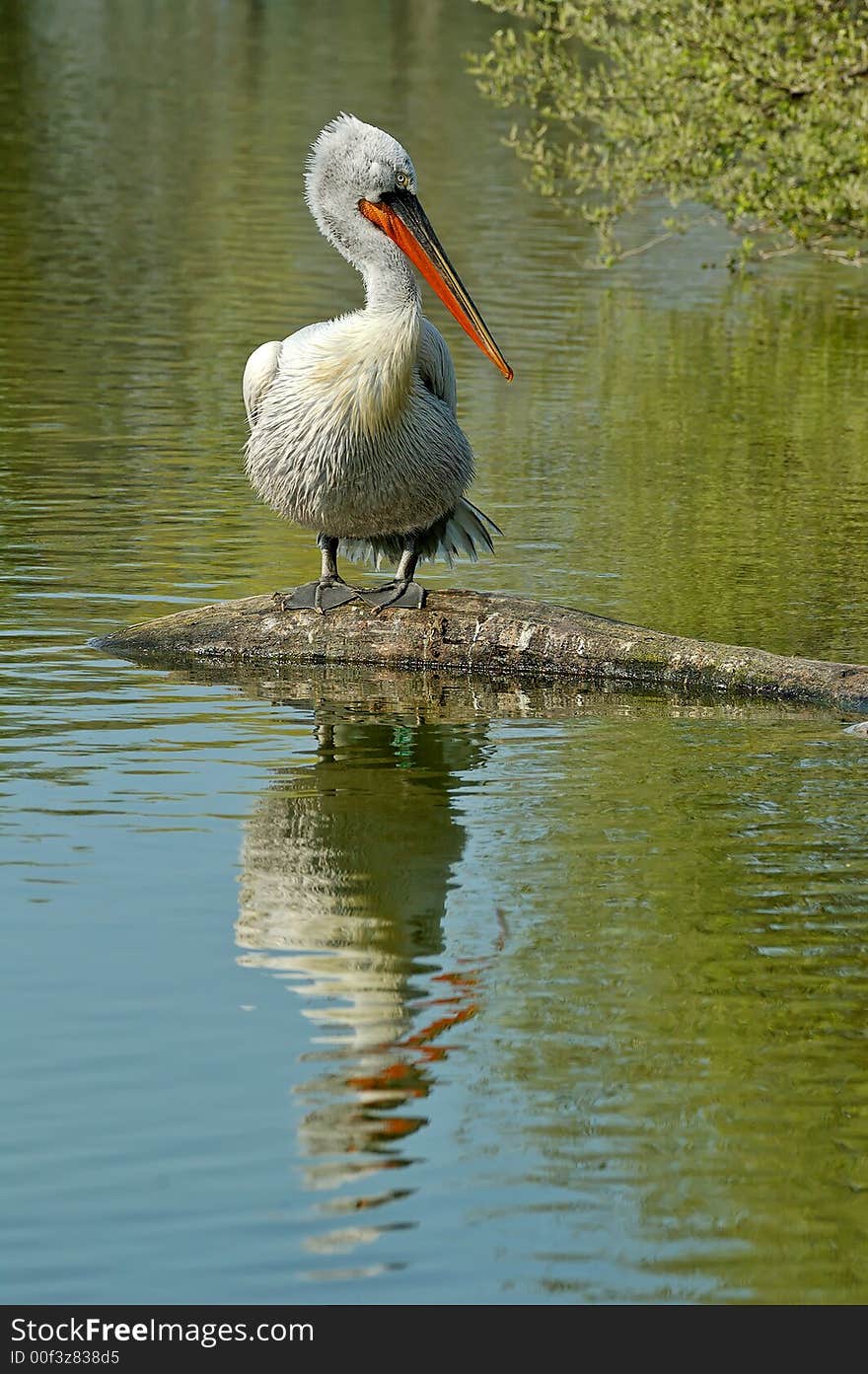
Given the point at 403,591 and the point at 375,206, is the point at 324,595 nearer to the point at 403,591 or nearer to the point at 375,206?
the point at 403,591

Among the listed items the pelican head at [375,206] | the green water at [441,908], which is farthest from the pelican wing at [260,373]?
the green water at [441,908]

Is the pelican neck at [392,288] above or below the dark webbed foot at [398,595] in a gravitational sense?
above

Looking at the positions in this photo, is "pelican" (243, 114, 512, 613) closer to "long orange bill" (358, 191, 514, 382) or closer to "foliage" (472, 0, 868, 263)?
"long orange bill" (358, 191, 514, 382)

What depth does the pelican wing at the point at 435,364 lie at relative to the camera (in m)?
10.2

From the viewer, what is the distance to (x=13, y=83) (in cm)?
5303

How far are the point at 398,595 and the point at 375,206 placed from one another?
5.68 feet

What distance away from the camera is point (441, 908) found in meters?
7.58

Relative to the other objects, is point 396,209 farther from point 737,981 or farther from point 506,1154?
point 506,1154

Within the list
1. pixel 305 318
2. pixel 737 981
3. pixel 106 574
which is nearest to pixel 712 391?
pixel 305 318

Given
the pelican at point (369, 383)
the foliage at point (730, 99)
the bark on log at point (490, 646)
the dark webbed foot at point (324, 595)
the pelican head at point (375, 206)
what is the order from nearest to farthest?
the pelican at point (369, 383) < the pelican head at point (375, 206) < the bark on log at point (490, 646) < the dark webbed foot at point (324, 595) < the foliage at point (730, 99)

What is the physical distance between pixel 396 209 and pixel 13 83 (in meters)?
45.4

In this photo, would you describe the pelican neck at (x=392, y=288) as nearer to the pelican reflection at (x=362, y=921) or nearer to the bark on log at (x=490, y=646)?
the bark on log at (x=490, y=646)

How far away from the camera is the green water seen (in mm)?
5367

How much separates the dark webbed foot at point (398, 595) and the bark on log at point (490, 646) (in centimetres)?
5
